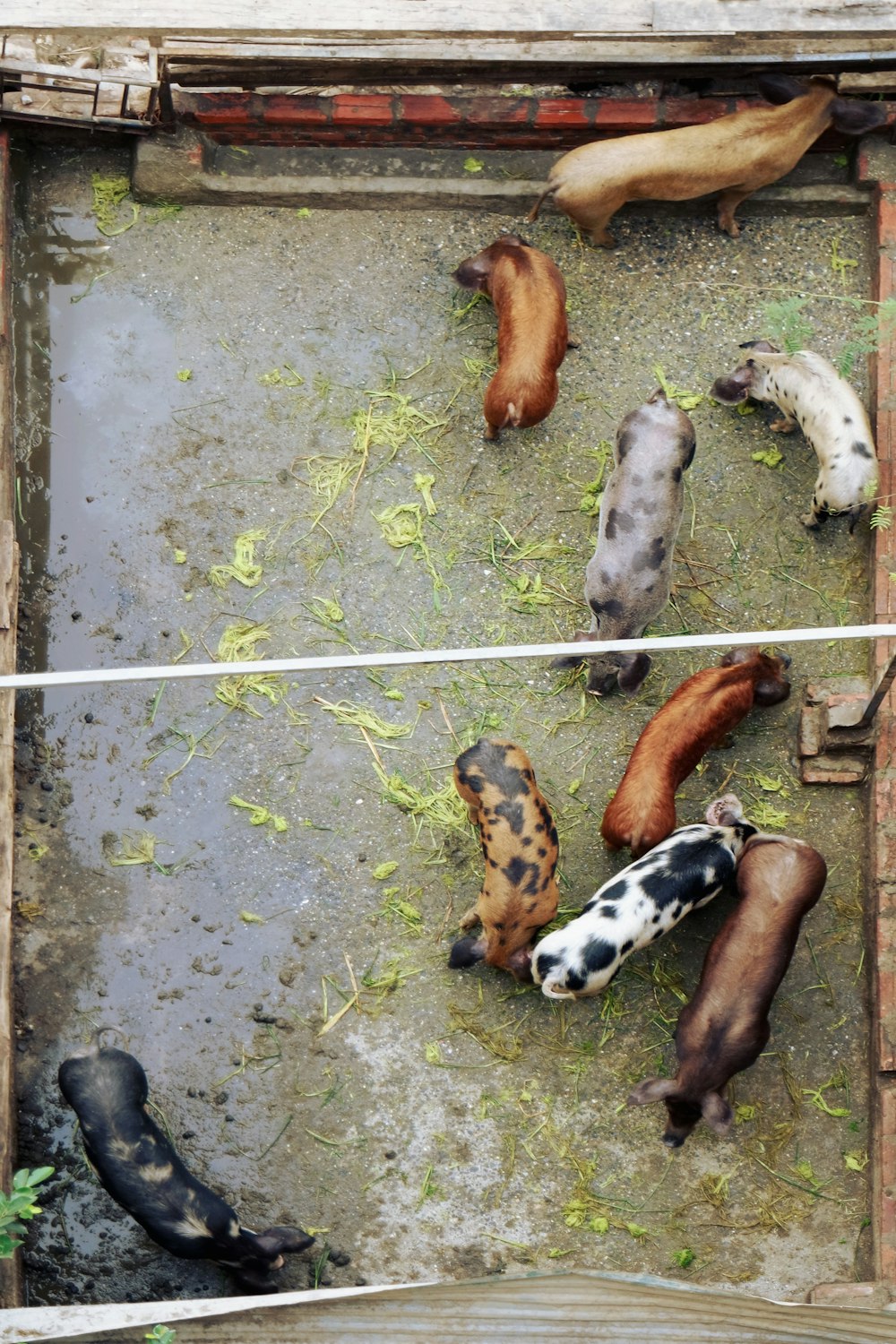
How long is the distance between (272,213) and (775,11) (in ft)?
9.29

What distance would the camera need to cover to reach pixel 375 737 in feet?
23.4

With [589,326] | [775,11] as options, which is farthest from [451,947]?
[775,11]

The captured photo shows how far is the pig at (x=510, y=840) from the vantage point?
6285 mm

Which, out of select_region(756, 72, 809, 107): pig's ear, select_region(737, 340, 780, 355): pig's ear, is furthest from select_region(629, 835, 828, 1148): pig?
select_region(756, 72, 809, 107): pig's ear

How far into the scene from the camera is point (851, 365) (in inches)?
289

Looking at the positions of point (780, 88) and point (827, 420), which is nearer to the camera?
point (827, 420)

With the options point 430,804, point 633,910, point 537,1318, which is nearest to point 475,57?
point 430,804

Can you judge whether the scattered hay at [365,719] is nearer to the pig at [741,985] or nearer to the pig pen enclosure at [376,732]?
the pig pen enclosure at [376,732]

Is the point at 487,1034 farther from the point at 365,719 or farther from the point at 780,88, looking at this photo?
the point at 780,88

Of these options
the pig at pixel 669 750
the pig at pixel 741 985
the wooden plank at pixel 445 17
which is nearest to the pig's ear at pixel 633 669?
the pig at pixel 669 750

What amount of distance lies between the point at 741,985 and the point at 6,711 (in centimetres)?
355

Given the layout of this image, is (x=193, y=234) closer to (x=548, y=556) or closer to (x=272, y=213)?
(x=272, y=213)

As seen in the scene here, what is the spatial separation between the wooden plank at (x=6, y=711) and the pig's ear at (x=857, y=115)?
4.28 m

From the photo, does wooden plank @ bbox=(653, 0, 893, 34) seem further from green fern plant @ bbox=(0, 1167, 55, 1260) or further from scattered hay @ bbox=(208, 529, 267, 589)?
green fern plant @ bbox=(0, 1167, 55, 1260)
